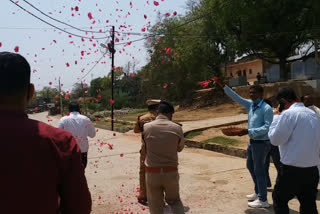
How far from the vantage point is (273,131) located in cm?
372

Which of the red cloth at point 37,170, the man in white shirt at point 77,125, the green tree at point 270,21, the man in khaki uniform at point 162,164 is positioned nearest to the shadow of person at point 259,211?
the man in khaki uniform at point 162,164

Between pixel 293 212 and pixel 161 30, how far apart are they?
1368 inches

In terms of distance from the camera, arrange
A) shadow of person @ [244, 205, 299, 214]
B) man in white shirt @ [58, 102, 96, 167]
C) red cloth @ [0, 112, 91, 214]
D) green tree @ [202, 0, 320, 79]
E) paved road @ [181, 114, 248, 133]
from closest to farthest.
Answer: red cloth @ [0, 112, 91, 214] < shadow of person @ [244, 205, 299, 214] < man in white shirt @ [58, 102, 96, 167] < paved road @ [181, 114, 248, 133] < green tree @ [202, 0, 320, 79]

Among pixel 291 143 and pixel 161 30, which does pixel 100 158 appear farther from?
pixel 161 30

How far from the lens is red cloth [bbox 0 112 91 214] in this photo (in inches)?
57.1

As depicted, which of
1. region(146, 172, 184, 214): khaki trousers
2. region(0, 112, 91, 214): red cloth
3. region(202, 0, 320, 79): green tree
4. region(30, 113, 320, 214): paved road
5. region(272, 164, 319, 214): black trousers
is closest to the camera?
region(0, 112, 91, 214): red cloth

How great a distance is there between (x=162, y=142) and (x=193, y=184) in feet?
10.5

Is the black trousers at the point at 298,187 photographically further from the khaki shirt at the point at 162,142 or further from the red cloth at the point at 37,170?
the red cloth at the point at 37,170

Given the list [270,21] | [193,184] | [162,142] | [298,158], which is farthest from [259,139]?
[270,21]

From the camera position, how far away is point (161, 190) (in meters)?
4.05

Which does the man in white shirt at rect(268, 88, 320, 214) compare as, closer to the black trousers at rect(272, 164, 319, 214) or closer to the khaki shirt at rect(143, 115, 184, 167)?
the black trousers at rect(272, 164, 319, 214)

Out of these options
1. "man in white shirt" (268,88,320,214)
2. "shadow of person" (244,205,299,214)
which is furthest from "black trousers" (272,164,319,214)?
"shadow of person" (244,205,299,214)

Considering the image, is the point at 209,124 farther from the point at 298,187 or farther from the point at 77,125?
the point at 298,187

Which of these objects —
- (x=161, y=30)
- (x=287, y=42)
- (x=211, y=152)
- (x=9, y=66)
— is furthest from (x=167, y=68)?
(x=9, y=66)
